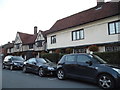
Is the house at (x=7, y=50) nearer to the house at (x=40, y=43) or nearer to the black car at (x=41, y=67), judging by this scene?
the house at (x=40, y=43)

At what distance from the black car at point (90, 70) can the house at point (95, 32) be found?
28.7 feet

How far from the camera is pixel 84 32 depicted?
63.9 ft

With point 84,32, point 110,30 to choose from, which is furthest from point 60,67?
point 84,32

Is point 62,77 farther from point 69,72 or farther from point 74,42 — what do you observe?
point 74,42

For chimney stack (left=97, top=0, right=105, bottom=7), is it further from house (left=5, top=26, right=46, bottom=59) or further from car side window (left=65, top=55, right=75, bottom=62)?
house (left=5, top=26, right=46, bottom=59)

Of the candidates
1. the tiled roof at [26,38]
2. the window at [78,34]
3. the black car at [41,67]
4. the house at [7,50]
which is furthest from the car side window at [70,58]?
the house at [7,50]

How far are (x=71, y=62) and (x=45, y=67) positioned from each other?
266cm

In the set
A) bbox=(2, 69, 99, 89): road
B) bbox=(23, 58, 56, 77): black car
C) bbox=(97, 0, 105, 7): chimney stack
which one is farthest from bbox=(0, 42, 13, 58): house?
bbox=(2, 69, 99, 89): road

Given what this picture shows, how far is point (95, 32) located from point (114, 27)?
102 inches

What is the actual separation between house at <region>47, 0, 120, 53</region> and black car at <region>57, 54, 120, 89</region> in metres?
8.75

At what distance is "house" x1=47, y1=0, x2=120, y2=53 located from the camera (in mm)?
16134

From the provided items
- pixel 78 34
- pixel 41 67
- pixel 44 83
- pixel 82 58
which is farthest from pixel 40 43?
pixel 82 58

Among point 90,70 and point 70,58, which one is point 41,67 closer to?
point 70,58

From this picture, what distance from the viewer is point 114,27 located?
1608cm
